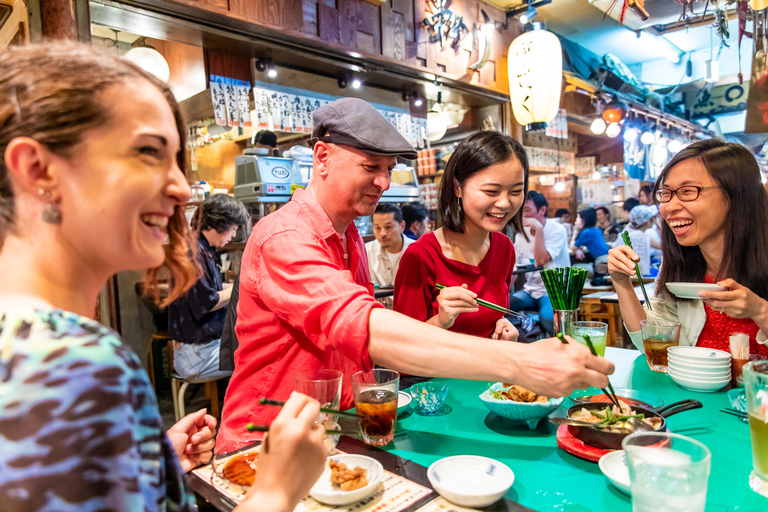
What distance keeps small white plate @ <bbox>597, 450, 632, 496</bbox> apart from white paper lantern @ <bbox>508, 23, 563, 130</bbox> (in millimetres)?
4084

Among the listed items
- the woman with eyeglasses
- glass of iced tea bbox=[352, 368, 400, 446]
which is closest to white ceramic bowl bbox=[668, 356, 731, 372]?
the woman with eyeglasses

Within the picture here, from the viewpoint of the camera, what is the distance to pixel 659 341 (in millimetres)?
1937

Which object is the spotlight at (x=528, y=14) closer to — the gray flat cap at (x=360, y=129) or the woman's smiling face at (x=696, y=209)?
the woman's smiling face at (x=696, y=209)

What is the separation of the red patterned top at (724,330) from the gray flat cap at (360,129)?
5.32 feet

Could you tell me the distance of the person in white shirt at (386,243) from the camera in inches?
187

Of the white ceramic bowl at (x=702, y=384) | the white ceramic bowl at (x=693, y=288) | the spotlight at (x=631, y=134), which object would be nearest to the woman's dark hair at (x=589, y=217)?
the spotlight at (x=631, y=134)

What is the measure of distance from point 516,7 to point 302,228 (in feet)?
17.5

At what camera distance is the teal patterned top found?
1.77ft

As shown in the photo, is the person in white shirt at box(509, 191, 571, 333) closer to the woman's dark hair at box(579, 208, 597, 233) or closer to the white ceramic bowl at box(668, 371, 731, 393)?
the woman's dark hair at box(579, 208, 597, 233)

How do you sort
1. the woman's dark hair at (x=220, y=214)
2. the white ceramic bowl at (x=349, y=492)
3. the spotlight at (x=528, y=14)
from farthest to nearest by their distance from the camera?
the spotlight at (x=528, y=14)
the woman's dark hair at (x=220, y=214)
the white ceramic bowl at (x=349, y=492)

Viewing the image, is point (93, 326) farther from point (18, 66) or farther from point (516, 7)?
point (516, 7)

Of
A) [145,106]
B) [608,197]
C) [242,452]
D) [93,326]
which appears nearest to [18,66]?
[145,106]

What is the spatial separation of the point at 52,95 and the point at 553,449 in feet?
4.44

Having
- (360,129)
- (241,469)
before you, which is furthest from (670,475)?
(360,129)
